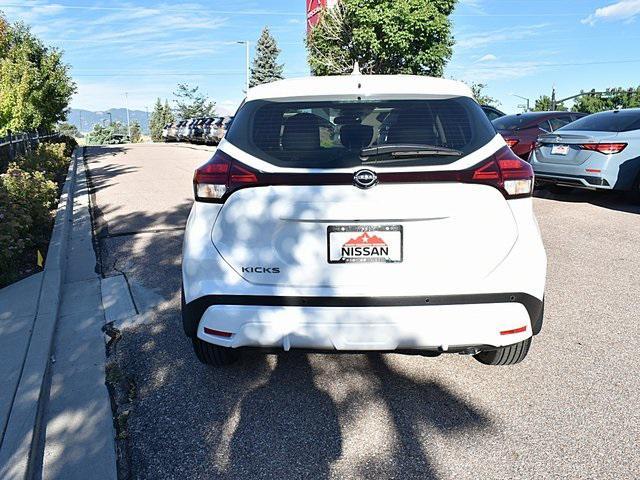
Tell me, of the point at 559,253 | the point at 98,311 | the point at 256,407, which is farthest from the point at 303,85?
the point at 559,253

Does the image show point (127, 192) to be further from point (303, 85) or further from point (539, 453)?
point (539, 453)

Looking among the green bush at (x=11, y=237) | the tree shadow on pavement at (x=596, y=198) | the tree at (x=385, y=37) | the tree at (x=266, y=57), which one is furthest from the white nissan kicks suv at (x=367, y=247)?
the tree at (x=266, y=57)

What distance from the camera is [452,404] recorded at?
298 centimetres

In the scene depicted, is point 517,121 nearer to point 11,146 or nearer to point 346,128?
point 346,128

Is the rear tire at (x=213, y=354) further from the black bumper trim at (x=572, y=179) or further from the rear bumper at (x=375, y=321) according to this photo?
the black bumper trim at (x=572, y=179)

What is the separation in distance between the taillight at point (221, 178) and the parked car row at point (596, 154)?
731 centimetres

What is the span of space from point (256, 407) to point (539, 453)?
1.50 m

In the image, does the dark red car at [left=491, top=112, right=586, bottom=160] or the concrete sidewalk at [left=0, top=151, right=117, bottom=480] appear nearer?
the concrete sidewalk at [left=0, top=151, right=117, bottom=480]

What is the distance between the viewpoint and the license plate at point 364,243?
2570mm

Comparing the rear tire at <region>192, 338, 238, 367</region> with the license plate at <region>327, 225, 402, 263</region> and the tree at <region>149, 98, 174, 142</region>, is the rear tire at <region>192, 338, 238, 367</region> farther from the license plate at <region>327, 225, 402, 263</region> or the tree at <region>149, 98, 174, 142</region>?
the tree at <region>149, 98, 174, 142</region>

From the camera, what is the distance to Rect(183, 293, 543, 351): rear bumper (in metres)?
2.56

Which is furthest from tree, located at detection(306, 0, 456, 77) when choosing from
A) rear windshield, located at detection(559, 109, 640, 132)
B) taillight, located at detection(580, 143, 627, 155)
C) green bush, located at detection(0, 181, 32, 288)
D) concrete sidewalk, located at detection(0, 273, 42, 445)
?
concrete sidewalk, located at detection(0, 273, 42, 445)

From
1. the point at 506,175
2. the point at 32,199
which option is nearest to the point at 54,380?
the point at 506,175

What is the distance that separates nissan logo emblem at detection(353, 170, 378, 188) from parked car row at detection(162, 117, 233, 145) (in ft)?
79.5
